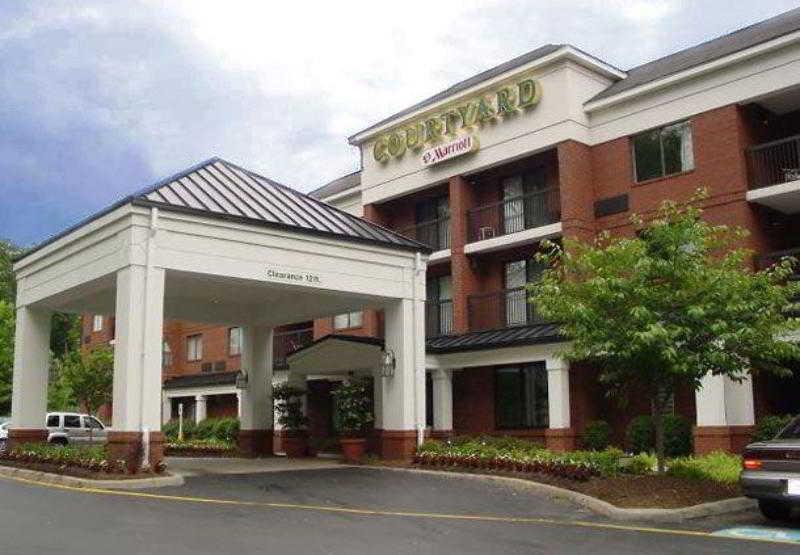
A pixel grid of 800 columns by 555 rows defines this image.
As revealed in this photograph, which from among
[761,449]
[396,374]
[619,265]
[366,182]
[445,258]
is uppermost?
[366,182]

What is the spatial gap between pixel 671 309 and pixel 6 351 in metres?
41.1

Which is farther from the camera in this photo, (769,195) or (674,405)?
(674,405)

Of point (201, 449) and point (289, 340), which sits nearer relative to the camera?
point (201, 449)

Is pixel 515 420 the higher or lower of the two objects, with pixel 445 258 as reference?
lower

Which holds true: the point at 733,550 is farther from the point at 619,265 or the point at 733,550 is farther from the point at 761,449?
the point at 619,265

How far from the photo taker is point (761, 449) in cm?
1221

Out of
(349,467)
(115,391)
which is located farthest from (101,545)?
(349,467)

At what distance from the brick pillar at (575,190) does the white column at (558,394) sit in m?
4.06

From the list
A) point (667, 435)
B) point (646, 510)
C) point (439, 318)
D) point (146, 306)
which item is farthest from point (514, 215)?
point (646, 510)

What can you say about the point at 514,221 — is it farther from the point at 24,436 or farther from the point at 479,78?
the point at 24,436

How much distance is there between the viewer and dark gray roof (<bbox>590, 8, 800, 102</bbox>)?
24031 millimetres

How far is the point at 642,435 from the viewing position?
23703 mm

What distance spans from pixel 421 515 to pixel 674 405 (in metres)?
13.8

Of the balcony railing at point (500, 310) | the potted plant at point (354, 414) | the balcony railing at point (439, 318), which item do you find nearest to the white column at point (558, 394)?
the balcony railing at point (500, 310)
